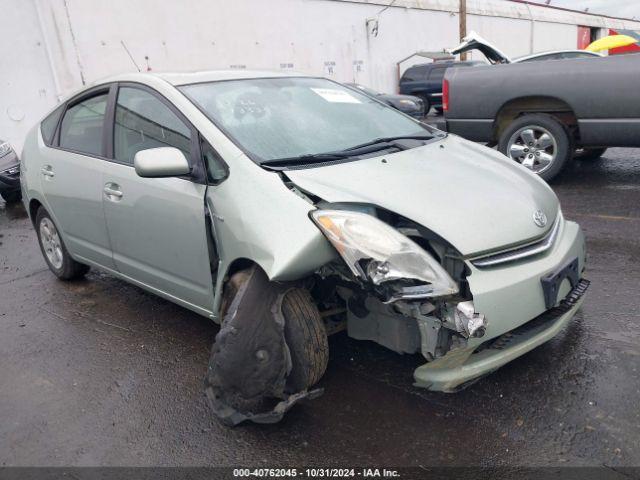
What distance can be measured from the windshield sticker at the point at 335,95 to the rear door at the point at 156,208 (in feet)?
3.33

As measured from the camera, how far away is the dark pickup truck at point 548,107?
571cm

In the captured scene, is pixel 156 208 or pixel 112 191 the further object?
pixel 112 191

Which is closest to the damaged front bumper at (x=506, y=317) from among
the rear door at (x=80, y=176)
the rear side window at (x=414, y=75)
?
the rear door at (x=80, y=176)

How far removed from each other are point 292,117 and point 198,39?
14.3 m

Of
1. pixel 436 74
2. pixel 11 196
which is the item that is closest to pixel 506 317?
pixel 11 196

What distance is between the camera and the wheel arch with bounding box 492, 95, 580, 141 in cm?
614

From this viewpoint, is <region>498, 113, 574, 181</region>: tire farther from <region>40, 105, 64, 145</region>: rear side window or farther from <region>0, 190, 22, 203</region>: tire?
<region>0, 190, 22, 203</region>: tire

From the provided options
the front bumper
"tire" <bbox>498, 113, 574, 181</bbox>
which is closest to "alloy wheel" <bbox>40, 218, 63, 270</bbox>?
the front bumper

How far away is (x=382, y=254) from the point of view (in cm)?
224

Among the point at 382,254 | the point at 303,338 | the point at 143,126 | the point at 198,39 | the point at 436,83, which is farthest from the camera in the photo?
the point at 436,83

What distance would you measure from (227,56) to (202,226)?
15.4 m

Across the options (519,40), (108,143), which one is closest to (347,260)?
(108,143)

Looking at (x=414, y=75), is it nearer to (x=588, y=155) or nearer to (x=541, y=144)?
(x=588, y=155)

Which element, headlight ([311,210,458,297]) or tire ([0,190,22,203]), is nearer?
headlight ([311,210,458,297])
